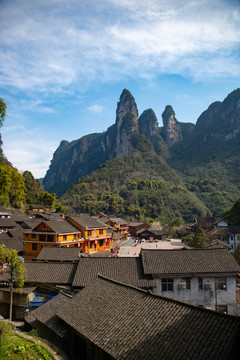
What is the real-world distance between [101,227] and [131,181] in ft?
297

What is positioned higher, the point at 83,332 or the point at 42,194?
the point at 42,194

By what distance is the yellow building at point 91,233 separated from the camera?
39609 mm

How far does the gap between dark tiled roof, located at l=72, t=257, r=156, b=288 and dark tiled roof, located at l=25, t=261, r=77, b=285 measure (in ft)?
3.24

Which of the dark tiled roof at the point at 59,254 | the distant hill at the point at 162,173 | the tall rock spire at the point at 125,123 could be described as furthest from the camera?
the tall rock spire at the point at 125,123

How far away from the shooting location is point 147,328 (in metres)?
10.3

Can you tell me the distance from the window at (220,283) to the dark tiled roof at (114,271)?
5.15m

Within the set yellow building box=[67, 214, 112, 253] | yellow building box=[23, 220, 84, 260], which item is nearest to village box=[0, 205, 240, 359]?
yellow building box=[23, 220, 84, 260]

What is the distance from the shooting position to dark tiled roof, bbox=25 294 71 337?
13.4m

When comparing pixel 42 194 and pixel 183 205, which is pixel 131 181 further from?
pixel 42 194

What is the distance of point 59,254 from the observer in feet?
85.9

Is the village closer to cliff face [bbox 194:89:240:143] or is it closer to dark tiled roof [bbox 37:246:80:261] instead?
dark tiled roof [bbox 37:246:80:261]

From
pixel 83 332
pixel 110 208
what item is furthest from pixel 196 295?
pixel 110 208

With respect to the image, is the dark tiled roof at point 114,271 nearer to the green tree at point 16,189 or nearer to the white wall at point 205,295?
the white wall at point 205,295

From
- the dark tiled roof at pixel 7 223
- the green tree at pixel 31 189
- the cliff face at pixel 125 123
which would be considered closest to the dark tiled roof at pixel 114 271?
the dark tiled roof at pixel 7 223
